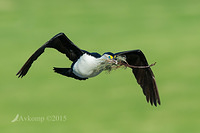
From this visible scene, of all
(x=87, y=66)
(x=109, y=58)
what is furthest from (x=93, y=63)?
(x=109, y=58)

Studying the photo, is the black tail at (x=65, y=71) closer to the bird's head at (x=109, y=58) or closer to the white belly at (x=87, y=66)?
the white belly at (x=87, y=66)

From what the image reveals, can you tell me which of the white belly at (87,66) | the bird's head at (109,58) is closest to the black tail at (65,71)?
the white belly at (87,66)

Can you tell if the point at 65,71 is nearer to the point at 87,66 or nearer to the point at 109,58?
the point at 87,66

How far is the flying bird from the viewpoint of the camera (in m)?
9.09

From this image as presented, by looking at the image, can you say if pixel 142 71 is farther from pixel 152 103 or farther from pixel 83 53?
pixel 83 53

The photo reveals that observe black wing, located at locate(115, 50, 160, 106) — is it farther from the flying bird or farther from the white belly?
the white belly

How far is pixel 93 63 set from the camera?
30.4 feet

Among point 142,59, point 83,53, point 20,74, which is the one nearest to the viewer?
point 20,74

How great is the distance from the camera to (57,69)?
980cm

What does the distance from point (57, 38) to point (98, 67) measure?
0.98 metres

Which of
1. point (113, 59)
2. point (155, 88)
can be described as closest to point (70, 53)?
point (113, 59)

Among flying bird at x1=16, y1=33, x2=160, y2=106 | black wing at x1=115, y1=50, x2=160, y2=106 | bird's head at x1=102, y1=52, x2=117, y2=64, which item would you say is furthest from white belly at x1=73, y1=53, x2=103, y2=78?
black wing at x1=115, y1=50, x2=160, y2=106

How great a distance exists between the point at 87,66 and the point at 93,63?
142mm

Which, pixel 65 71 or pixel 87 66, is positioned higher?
pixel 65 71
